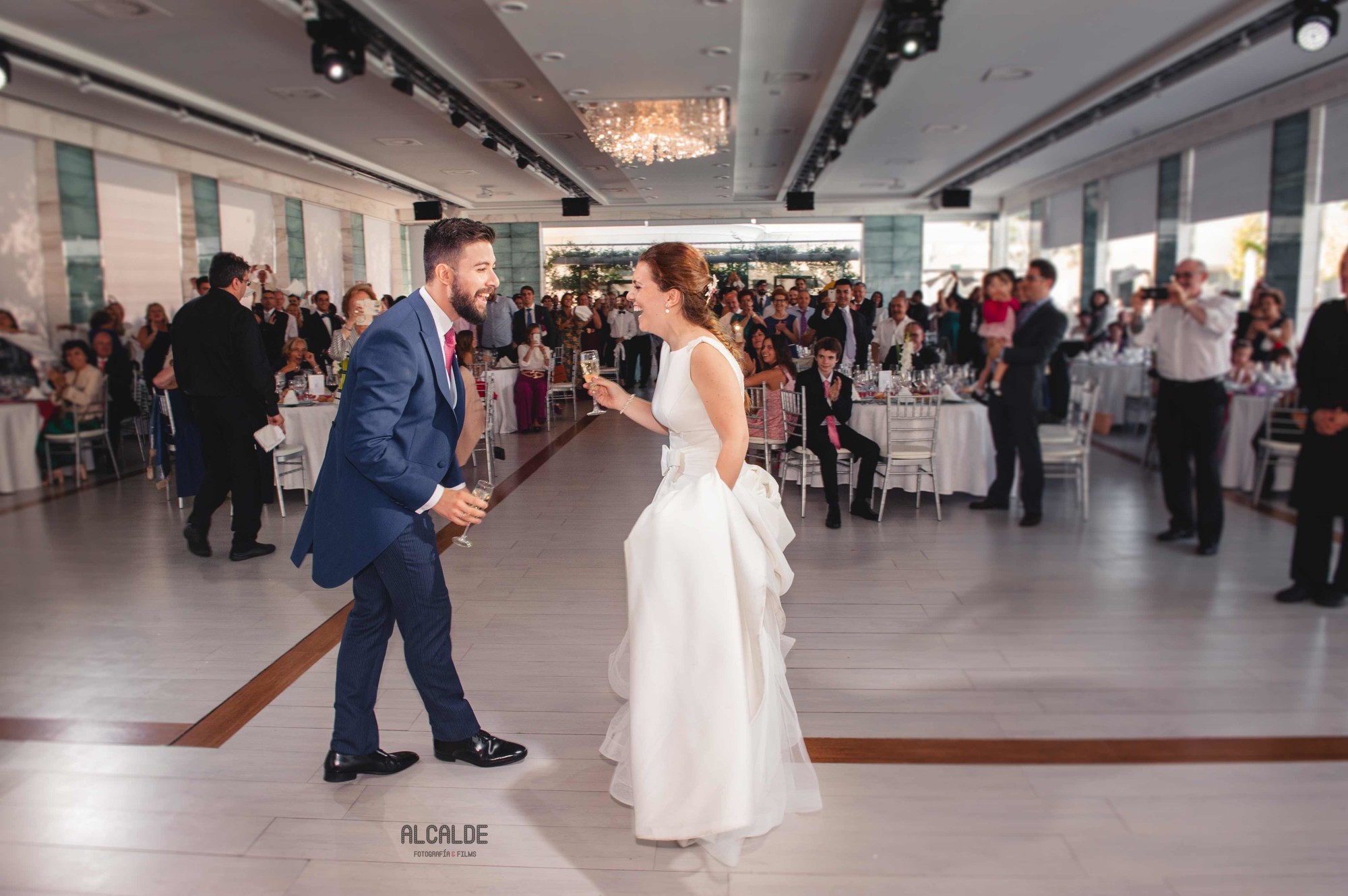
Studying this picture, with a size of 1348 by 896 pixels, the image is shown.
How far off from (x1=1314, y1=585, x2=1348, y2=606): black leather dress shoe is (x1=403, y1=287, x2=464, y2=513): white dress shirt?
12.9 ft

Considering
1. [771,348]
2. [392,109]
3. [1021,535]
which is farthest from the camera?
[392,109]

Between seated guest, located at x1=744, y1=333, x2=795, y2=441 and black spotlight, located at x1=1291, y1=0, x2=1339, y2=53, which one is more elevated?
black spotlight, located at x1=1291, y1=0, x2=1339, y2=53

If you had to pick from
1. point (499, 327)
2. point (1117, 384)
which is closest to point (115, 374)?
point (499, 327)

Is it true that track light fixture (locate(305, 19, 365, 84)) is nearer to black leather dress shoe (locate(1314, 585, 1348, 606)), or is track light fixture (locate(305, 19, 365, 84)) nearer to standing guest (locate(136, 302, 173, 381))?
standing guest (locate(136, 302, 173, 381))

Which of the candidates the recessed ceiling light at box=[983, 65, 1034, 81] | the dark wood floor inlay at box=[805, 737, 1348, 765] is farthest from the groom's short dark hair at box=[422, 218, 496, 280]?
the recessed ceiling light at box=[983, 65, 1034, 81]

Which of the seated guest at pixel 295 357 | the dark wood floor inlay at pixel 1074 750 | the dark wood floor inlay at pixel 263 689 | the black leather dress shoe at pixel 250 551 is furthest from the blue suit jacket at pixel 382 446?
Result: the seated guest at pixel 295 357

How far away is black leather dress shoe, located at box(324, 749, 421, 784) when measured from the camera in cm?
268

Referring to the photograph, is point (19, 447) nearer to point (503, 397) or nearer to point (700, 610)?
point (503, 397)

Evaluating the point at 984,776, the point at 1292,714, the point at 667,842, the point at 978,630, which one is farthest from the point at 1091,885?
the point at 978,630

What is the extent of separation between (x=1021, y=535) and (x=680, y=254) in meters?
3.93

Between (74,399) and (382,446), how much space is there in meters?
6.90

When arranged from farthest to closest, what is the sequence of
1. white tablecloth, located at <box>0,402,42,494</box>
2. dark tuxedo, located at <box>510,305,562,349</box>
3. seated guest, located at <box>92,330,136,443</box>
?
dark tuxedo, located at <box>510,305,562,349</box>, seated guest, located at <box>92,330,136,443</box>, white tablecloth, located at <box>0,402,42,494</box>

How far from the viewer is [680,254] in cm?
241

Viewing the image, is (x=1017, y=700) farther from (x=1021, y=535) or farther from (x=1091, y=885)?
(x=1021, y=535)
